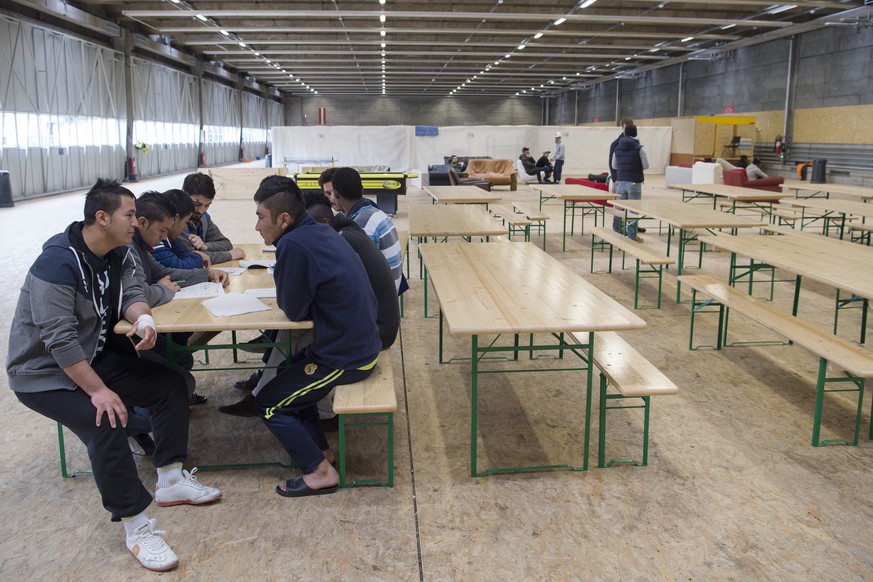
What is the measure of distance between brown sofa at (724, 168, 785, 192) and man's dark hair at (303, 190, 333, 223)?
9981 mm

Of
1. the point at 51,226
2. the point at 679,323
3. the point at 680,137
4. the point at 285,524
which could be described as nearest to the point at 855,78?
the point at 680,137

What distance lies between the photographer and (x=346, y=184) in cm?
372

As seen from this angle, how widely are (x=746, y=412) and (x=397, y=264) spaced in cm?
201

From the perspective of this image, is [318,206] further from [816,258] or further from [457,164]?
[457,164]

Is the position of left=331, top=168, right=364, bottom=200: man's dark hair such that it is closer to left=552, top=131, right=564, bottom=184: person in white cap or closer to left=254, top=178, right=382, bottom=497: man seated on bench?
left=254, top=178, right=382, bottom=497: man seated on bench

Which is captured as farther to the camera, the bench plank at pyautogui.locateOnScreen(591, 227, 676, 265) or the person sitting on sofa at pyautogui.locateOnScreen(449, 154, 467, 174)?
the person sitting on sofa at pyautogui.locateOnScreen(449, 154, 467, 174)

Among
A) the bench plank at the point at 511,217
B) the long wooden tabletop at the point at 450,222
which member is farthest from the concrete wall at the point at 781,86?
the long wooden tabletop at the point at 450,222

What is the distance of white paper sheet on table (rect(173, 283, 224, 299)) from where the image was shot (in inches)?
128

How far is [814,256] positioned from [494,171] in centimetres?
1433

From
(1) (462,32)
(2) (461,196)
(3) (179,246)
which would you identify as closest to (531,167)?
(1) (462,32)

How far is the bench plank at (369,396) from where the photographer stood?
2682mm

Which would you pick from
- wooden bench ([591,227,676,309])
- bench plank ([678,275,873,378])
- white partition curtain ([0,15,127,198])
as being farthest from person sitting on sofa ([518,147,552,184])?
bench plank ([678,275,873,378])

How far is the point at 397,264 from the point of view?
3906mm

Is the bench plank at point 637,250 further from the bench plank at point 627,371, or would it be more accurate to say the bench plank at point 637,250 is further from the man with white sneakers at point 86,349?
the man with white sneakers at point 86,349
